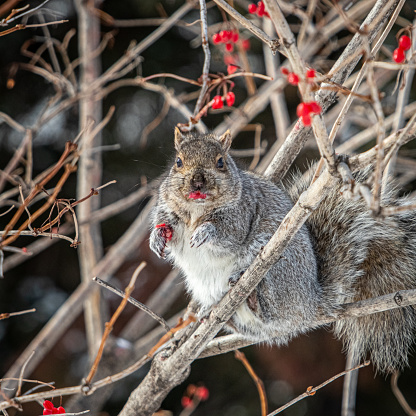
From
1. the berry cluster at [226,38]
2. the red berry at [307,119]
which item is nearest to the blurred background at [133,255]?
the berry cluster at [226,38]

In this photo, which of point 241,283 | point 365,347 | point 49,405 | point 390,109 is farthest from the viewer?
point 390,109

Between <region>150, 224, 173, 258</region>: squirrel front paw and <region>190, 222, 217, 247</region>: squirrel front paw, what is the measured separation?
6.4 inches

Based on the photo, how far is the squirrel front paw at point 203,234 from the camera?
217 cm

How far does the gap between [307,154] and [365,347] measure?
2.74 metres

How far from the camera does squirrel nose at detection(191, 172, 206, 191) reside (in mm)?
2182

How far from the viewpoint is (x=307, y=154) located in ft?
16.6

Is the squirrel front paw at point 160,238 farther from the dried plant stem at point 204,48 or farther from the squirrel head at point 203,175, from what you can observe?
the dried plant stem at point 204,48

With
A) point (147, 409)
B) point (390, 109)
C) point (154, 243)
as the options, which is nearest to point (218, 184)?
point (154, 243)

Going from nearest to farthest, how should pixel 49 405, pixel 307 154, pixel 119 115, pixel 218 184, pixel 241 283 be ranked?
1. pixel 49 405
2. pixel 241 283
3. pixel 218 184
4. pixel 307 154
5. pixel 119 115

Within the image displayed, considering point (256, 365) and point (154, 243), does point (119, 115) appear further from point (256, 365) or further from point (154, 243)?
point (154, 243)

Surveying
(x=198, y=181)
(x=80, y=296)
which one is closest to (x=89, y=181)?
(x=80, y=296)

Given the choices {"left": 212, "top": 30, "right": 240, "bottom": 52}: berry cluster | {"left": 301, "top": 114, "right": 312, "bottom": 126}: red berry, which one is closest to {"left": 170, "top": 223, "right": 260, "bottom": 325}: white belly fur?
{"left": 212, "top": 30, "right": 240, "bottom": 52}: berry cluster

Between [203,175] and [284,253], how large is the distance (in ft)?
1.52

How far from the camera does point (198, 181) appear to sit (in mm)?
2201
